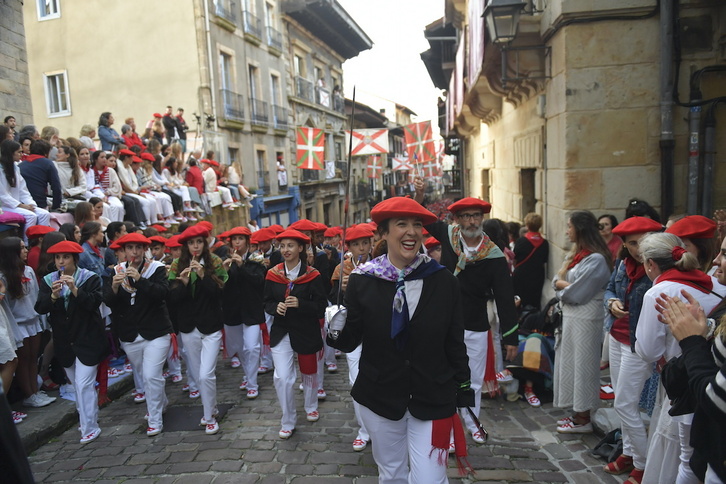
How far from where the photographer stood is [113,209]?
9.73m

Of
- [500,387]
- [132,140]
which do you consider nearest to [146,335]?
[500,387]

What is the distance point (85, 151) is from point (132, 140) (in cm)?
395

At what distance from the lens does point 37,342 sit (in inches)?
223

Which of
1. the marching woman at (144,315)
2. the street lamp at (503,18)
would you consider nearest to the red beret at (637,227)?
the street lamp at (503,18)

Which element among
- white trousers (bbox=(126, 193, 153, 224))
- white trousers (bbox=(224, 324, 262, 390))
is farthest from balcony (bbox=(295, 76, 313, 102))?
white trousers (bbox=(224, 324, 262, 390))

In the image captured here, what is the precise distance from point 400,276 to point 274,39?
25.7 meters

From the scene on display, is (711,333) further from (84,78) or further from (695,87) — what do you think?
(84,78)

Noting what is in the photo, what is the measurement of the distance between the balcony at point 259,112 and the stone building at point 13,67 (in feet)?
42.5

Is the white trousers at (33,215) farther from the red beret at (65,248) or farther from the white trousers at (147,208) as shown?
the white trousers at (147,208)

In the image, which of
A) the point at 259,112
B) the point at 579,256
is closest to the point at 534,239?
the point at 579,256

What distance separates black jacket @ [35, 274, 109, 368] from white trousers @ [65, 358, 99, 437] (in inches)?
2.9

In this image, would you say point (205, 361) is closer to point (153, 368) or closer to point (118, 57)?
point (153, 368)

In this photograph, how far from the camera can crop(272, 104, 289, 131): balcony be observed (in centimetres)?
2617

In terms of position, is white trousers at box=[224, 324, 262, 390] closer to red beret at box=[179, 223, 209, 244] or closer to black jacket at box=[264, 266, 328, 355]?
black jacket at box=[264, 266, 328, 355]
